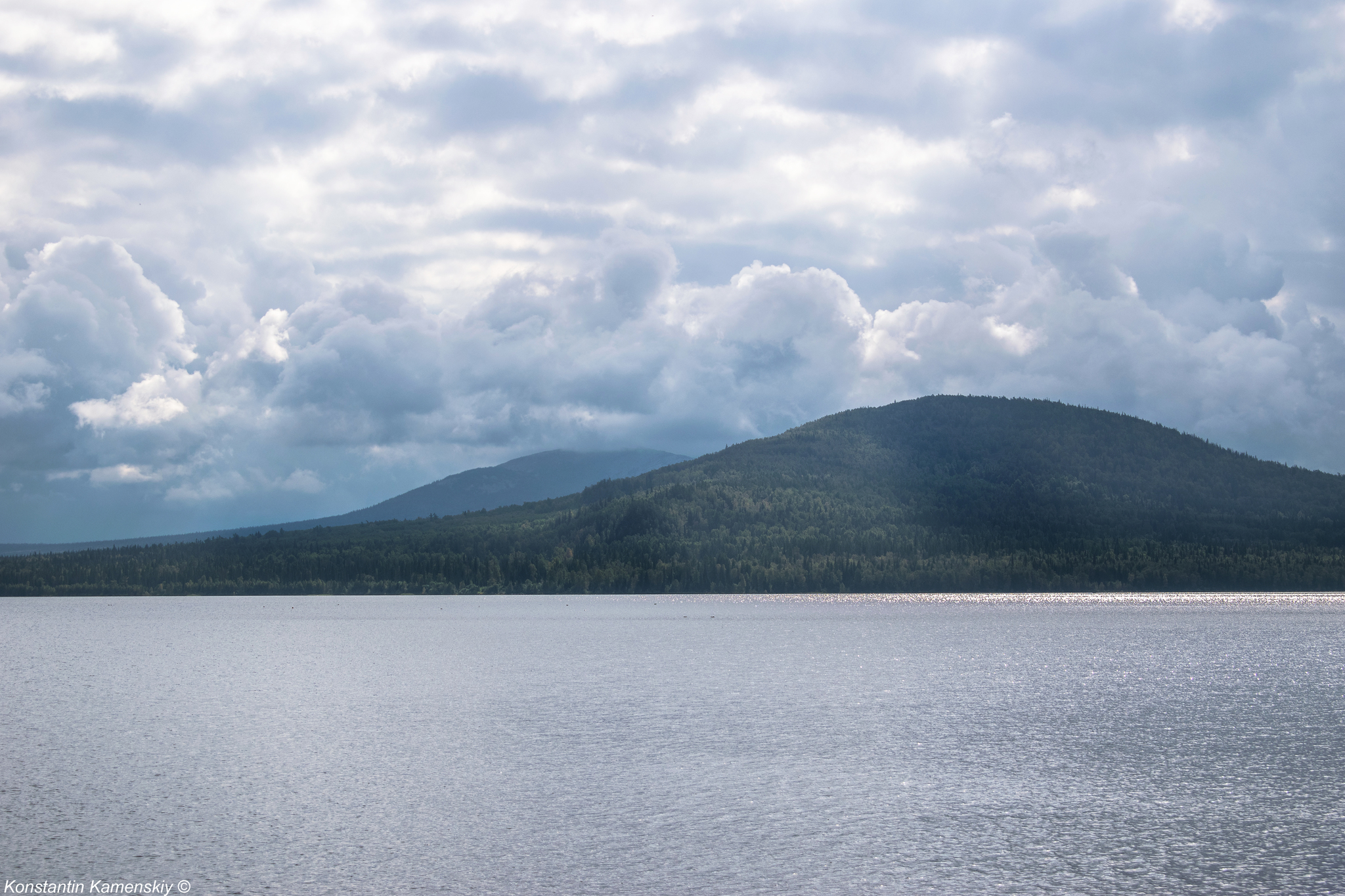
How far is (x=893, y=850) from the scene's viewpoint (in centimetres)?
2850

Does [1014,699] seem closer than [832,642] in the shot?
Yes

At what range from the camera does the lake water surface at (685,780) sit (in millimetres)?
26672

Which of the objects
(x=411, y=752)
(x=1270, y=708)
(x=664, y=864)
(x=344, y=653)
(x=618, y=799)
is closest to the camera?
(x=664, y=864)

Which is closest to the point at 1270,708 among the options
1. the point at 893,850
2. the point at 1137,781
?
the point at 1137,781

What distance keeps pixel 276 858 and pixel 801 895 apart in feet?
45.6

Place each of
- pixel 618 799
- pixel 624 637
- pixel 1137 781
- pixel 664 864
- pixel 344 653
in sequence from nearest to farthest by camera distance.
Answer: pixel 664 864 < pixel 618 799 < pixel 1137 781 < pixel 344 653 < pixel 624 637

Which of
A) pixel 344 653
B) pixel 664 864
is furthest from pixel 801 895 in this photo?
pixel 344 653

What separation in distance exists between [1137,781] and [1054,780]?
2848 mm

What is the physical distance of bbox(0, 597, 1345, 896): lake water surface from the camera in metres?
26.7

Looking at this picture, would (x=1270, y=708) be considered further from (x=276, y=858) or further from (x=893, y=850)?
(x=276, y=858)

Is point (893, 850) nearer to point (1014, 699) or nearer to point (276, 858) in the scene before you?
point (276, 858)

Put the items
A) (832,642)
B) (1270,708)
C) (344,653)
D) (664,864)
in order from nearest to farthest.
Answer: (664,864)
(1270,708)
(344,653)
(832,642)

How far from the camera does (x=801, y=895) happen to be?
80.1 ft

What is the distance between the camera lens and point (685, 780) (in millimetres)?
38219
